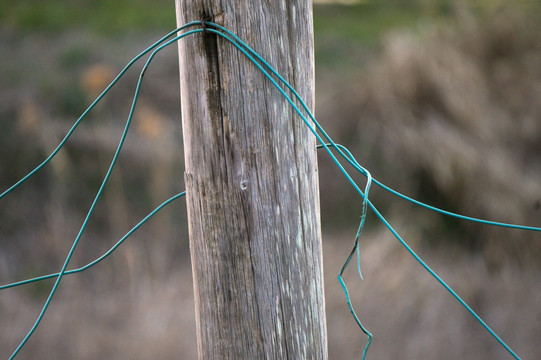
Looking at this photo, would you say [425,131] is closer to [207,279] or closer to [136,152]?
[136,152]

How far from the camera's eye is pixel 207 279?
128 cm

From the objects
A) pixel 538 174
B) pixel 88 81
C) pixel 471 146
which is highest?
pixel 88 81

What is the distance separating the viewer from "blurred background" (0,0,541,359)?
4.27 metres

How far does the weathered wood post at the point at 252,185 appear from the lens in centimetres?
118

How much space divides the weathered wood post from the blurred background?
9.54ft

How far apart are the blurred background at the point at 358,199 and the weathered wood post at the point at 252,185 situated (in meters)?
2.91

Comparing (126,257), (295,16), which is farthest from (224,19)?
(126,257)

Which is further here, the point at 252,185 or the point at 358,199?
the point at 358,199

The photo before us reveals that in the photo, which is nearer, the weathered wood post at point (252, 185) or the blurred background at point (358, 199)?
the weathered wood post at point (252, 185)

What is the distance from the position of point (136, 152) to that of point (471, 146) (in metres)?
3.59

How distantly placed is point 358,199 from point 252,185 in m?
4.38

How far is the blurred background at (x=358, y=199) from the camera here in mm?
4266

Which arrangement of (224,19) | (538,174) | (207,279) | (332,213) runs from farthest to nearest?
(332,213) < (538,174) < (207,279) < (224,19)

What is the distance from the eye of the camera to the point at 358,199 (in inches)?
215
